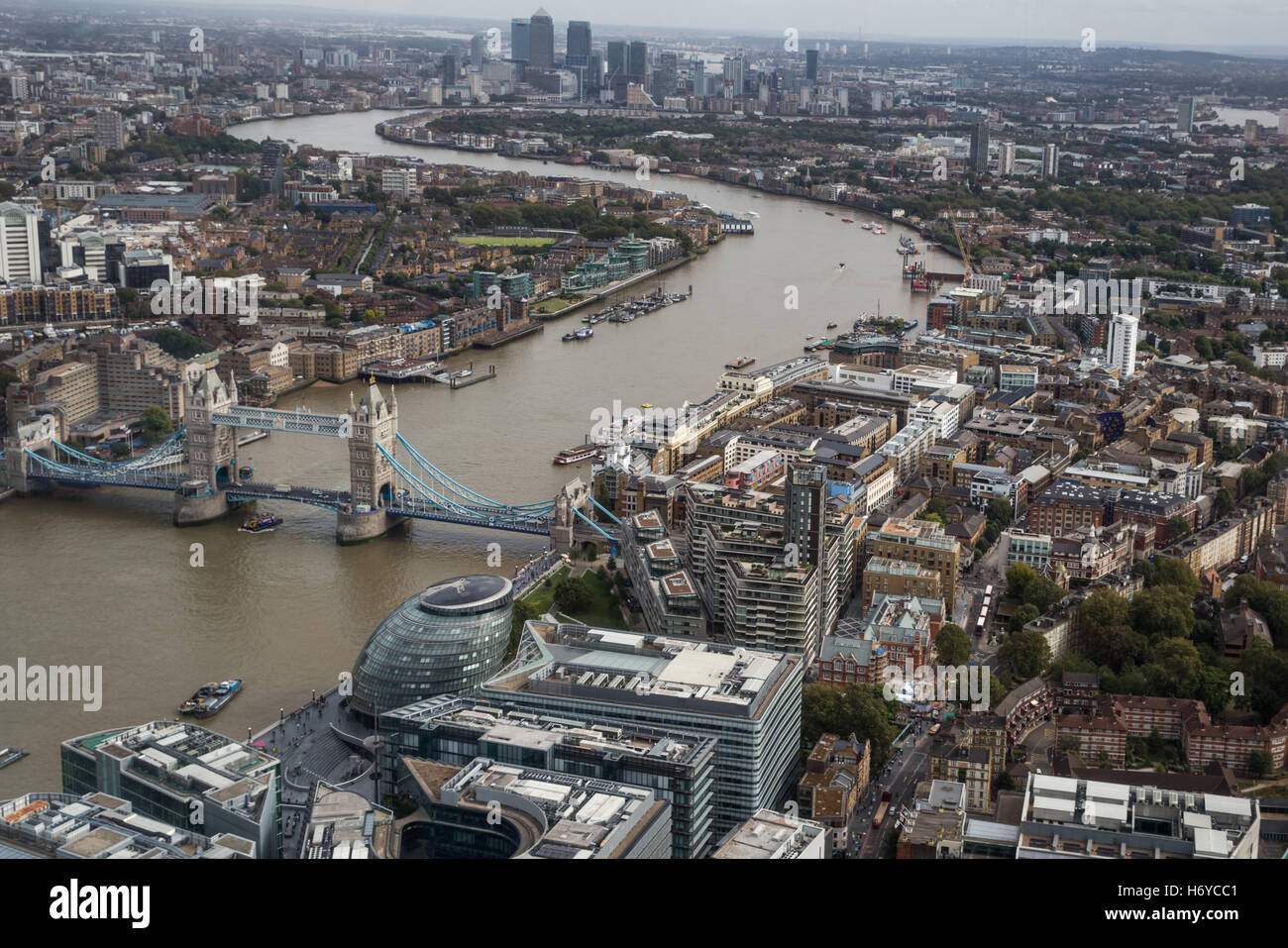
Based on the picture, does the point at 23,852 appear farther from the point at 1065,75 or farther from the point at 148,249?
the point at 1065,75

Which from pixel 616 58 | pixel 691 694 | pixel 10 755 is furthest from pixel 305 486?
pixel 616 58

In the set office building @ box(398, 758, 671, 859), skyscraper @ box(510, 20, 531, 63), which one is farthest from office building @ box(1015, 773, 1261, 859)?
skyscraper @ box(510, 20, 531, 63)

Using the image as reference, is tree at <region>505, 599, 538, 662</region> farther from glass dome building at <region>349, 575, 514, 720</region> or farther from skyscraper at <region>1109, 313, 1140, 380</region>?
skyscraper at <region>1109, 313, 1140, 380</region>

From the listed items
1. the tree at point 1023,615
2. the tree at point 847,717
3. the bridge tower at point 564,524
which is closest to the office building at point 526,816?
the tree at point 847,717

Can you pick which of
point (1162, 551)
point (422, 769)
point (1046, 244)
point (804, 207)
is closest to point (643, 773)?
point (422, 769)

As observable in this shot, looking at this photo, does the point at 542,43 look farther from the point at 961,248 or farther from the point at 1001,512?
the point at 1001,512
